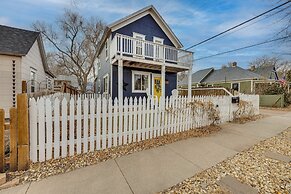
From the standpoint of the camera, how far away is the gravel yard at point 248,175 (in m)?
2.45

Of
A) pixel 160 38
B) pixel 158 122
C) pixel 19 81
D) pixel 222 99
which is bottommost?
pixel 158 122

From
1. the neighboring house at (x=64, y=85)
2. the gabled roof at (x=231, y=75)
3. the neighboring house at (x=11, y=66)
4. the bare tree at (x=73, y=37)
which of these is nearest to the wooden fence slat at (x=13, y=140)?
the neighboring house at (x=11, y=66)

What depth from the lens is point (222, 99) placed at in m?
7.56

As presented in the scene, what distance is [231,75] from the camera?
25.4 metres

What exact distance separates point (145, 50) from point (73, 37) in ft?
52.3

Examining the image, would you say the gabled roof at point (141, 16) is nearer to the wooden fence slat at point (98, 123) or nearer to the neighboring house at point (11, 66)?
the neighboring house at point (11, 66)

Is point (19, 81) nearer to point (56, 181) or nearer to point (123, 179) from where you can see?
point (56, 181)

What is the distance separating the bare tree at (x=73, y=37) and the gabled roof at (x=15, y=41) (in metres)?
9.93

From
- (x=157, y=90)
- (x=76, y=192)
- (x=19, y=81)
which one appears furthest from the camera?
(x=157, y=90)

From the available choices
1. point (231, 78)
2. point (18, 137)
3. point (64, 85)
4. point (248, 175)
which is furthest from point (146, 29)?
point (231, 78)

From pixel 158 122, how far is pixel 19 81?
8493 millimetres

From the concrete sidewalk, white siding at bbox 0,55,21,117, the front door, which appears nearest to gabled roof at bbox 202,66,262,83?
the front door

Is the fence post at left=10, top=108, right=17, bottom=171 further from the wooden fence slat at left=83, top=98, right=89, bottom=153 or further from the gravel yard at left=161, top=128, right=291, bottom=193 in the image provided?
the gravel yard at left=161, top=128, right=291, bottom=193

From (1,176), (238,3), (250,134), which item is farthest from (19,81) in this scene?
(238,3)
